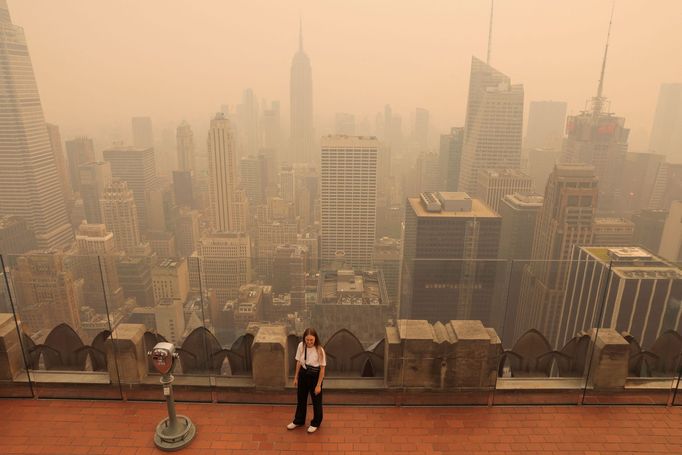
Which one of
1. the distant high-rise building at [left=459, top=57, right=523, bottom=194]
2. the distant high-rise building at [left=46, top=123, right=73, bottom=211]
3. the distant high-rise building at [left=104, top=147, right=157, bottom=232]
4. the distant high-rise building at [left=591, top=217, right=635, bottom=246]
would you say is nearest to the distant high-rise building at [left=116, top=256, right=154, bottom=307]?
the distant high-rise building at [left=591, top=217, right=635, bottom=246]

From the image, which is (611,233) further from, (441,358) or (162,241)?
(162,241)

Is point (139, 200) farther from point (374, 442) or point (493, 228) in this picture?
point (374, 442)

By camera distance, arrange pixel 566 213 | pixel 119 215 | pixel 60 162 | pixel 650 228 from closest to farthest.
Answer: pixel 566 213 → pixel 650 228 → pixel 119 215 → pixel 60 162

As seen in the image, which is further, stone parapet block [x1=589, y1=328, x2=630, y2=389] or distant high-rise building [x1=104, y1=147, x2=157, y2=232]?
distant high-rise building [x1=104, y1=147, x2=157, y2=232]

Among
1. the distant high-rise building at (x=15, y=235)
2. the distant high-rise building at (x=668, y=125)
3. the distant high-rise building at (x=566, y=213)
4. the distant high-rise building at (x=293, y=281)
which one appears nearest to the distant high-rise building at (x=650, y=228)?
the distant high-rise building at (x=566, y=213)

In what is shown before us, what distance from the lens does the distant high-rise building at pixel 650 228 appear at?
5792 centimetres

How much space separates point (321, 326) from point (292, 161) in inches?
4310

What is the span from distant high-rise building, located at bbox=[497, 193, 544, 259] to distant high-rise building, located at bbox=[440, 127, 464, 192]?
2502 cm

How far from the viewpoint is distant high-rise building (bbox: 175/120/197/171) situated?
317 ft

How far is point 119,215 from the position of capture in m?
73.3

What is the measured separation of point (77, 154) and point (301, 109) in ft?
188

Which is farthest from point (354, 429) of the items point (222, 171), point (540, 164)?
point (540, 164)

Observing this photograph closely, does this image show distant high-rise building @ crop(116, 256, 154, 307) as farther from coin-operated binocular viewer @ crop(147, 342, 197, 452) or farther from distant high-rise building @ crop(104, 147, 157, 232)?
distant high-rise building @ crop(104, 147, 157, 232)

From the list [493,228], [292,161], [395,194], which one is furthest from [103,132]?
[493,228]
